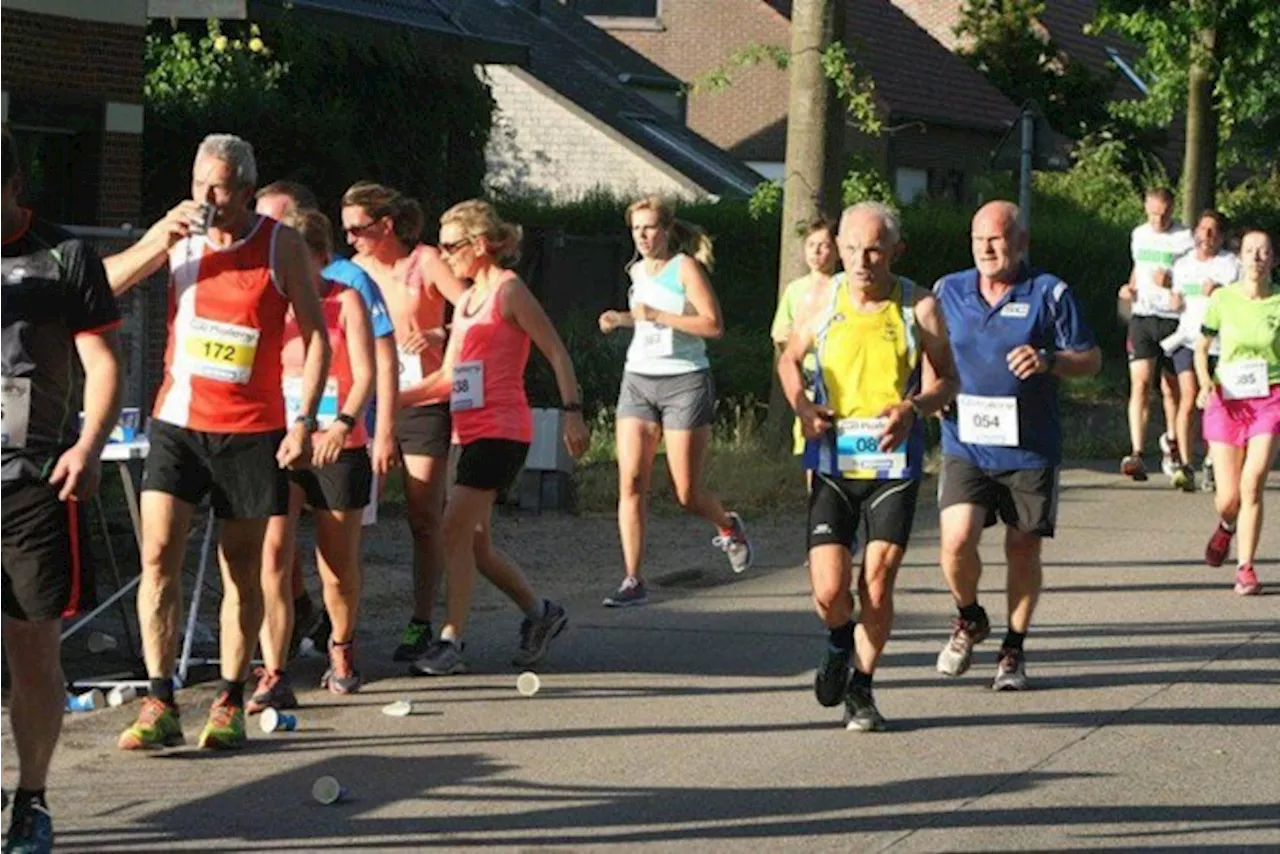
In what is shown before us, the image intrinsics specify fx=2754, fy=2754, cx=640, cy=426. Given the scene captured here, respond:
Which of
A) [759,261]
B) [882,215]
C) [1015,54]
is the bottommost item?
[882,215]

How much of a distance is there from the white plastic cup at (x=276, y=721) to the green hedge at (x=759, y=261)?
13.9 meters

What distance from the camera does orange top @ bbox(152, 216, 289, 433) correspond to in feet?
29.1

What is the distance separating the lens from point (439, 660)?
10742mm

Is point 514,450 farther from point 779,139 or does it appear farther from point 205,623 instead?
point 779,139

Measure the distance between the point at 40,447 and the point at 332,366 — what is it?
2564 millimetres

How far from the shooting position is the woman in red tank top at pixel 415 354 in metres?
11.0

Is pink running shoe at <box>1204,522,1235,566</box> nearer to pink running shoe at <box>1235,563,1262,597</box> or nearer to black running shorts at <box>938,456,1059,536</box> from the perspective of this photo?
pink running shoe at <box>1235,563,1262,597</box>

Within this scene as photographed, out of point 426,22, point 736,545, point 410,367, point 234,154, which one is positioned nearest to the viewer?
point 234,154

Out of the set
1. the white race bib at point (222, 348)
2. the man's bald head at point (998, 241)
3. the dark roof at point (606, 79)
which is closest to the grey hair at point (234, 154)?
the white race bib at point (222, 348)

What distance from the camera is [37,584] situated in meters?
7.52

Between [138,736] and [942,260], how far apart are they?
28.3m

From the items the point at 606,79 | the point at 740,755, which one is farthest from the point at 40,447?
the point at 606,79

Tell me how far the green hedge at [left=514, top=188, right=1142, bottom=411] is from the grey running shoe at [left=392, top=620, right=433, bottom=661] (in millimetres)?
12399

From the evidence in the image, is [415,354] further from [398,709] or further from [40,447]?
[40,447]
